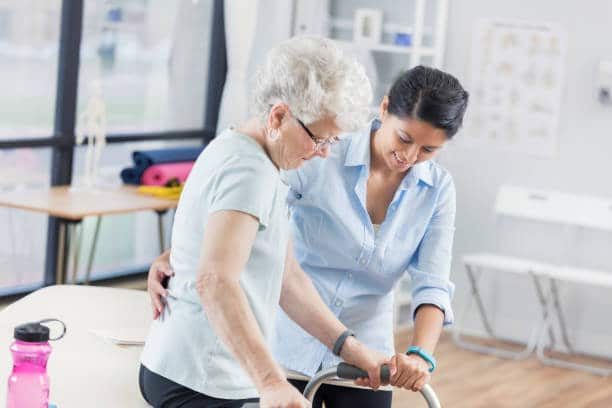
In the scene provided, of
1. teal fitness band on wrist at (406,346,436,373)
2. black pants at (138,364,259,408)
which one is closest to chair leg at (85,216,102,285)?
teal fitness band on wrist at (406,346,436,373)

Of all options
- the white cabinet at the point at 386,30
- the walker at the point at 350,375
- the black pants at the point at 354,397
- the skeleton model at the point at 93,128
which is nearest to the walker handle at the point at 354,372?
the walker at the point at 350,375

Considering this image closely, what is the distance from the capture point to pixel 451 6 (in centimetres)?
575

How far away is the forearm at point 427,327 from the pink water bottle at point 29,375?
0.75 m

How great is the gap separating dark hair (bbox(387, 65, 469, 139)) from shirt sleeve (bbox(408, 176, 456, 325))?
0.16 metres

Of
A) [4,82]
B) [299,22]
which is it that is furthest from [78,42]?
[299,22]

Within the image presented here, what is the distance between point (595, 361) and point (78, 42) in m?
2.96

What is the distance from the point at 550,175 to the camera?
5598mm

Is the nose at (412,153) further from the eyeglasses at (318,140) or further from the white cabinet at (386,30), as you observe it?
the white cabinet at (386,30)

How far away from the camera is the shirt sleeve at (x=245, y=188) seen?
162cm

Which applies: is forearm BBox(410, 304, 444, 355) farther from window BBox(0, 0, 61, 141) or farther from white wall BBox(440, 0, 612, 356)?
white wall BBox(440, 0, 612, 356)

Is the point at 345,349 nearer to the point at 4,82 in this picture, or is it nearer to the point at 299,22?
the point at 4,82

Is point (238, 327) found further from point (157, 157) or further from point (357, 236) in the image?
point (157, 157)

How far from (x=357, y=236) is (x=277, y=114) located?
55cm

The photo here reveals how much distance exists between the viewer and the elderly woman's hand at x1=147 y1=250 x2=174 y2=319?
71.0 inches
